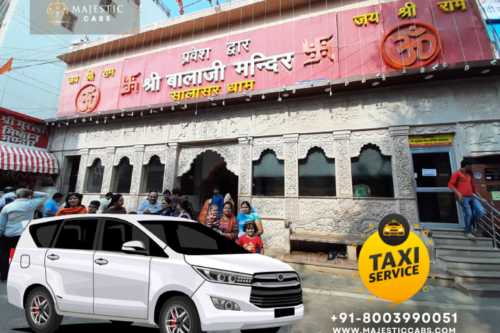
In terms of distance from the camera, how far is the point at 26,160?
32.4 feet

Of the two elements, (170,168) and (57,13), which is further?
(57,13)

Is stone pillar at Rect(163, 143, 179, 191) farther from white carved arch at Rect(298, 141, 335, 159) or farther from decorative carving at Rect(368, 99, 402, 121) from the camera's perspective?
decorative carving at Rect(368, 99, 402, 121)

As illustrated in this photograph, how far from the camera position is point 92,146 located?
10.5m

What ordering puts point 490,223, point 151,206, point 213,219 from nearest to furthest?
1. point 213,219
2. point 490,223
3. point 151,206

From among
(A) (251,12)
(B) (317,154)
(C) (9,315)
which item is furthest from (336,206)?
(A) (251,12)

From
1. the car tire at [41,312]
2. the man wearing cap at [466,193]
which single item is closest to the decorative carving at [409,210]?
the man wearing cap at [466,193]

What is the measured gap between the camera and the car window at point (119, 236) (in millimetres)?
2518

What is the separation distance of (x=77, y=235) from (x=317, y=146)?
6502 millimetres

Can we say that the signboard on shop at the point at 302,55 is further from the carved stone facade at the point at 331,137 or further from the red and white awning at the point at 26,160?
the red and white awning at the point at 26,160

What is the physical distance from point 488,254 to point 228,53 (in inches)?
379

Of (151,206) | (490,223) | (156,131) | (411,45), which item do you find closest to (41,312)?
(151,206)

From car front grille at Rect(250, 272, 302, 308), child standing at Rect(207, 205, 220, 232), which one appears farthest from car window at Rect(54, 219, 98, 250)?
child standing at Rect(207, 205, 220, 232)

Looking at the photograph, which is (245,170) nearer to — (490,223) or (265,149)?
(265,149)

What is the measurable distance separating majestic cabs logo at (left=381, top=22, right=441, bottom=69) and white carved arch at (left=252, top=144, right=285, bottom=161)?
163 inches
